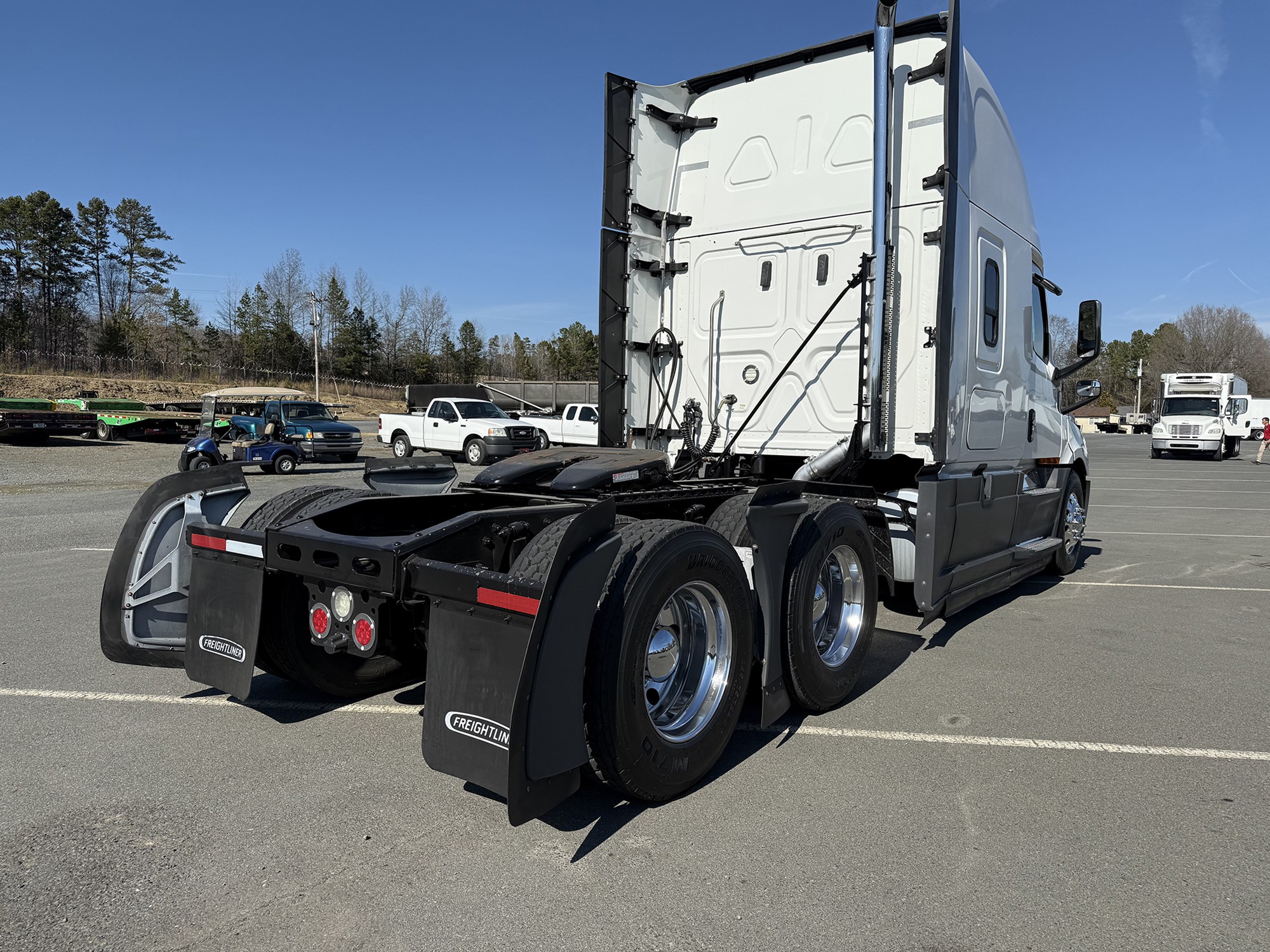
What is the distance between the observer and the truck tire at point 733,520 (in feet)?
13.1

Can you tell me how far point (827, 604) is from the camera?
14.6ft

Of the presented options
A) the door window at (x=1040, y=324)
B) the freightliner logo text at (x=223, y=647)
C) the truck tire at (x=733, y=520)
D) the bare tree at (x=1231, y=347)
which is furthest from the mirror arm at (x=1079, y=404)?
the bare tree at (x=1231, y=347)

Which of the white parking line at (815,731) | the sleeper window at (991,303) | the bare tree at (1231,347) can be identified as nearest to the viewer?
the white parking line at (815,731)

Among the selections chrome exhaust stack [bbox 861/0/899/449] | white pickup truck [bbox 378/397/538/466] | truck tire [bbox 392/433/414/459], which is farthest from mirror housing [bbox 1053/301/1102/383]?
truck tire [bbox 392/433/414/459]

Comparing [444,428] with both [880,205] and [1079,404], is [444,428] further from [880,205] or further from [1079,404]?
[880,205]

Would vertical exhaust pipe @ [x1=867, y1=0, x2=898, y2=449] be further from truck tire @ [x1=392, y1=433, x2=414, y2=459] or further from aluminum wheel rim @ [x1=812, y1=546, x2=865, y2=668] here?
truck tire @ [x1=392, y1=433, x2=414, y2=459]

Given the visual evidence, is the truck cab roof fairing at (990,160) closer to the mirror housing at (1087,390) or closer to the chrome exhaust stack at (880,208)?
the chrome exhaust stack at (880,208)

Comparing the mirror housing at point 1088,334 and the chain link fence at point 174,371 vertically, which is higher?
the chain link fence at point 174,371

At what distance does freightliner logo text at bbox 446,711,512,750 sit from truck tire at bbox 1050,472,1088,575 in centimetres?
644

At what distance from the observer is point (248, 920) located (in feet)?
8.04

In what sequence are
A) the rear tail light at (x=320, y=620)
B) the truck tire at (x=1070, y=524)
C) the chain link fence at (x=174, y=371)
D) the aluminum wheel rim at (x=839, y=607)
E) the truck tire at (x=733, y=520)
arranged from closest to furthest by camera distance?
the rear tail light at (x=320, y=620), the truck tire at (x=733, y=520), the aluminum wheel rim at (x=839, y=607), the truck tire at (x=1070, y=524), the chain link fence at (x=174, y=371)

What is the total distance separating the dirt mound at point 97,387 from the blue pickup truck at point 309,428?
19.5 m

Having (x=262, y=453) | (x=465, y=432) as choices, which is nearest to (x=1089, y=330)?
(x=262, y=453)

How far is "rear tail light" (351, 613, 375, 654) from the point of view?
3.34 meters
